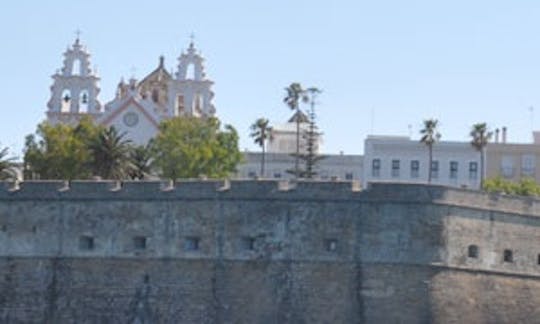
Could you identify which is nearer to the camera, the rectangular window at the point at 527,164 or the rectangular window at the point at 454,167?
the rectangular window at the point at 527,164

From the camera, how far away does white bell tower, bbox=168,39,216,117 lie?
109312 mm

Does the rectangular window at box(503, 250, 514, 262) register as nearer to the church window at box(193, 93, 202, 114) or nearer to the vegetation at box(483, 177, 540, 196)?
the vegetation at box(483, 177, 540, 196)

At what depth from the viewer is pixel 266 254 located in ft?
186

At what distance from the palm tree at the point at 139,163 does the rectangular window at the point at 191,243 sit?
1972 centimetres

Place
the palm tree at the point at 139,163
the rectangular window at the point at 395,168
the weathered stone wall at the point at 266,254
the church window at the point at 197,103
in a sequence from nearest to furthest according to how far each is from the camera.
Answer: the weathered stone wall at the point at 266,254 → the palm tree at the point at 139,163 → the rectangular window at the point at 395,168 → the church window at the point at 197,103

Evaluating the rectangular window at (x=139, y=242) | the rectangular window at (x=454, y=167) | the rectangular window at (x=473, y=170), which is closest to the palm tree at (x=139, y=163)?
the rectangular window at (x=139, y=242)

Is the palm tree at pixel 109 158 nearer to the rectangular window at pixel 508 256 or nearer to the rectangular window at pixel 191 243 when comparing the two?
the rectangular window at pixel 191 243

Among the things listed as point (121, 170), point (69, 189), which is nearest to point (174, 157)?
point (121, 170)

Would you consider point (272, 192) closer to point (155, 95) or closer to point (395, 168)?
point (395, 168)

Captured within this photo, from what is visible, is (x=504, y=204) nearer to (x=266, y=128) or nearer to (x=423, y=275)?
(x=423, y=275)

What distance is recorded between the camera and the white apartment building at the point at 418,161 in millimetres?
105562

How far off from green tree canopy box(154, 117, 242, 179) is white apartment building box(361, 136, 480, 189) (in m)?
14.2

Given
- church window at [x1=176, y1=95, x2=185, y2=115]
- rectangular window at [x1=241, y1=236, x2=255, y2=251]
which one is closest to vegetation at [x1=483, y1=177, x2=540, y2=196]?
church window at [x1=176, y1=95, x2=185, y2=115]

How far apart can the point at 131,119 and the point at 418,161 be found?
16386 millimetres
